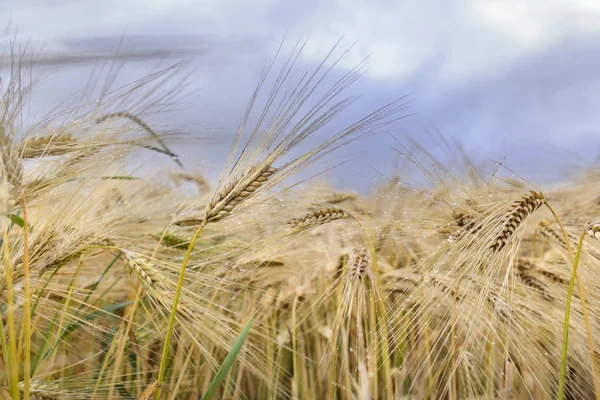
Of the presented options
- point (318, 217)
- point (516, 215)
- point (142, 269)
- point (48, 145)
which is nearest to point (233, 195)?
point (142, 269)

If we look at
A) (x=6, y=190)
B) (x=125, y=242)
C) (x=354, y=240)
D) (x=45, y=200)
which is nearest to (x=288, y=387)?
(x=354, y=240)

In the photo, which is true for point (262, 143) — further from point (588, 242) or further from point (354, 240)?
point (588, 242)

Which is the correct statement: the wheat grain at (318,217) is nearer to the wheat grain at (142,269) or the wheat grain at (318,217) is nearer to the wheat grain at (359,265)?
the wheat grain at (359,265)

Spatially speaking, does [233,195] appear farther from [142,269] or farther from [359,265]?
[359,265]

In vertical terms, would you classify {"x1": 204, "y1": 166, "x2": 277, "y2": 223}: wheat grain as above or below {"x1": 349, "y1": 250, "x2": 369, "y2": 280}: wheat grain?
above

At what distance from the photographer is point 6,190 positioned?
105 cm

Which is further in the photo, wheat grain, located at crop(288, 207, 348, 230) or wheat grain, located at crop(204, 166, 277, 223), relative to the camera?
wheat grain, located at crop(288, 207, 348, 230)

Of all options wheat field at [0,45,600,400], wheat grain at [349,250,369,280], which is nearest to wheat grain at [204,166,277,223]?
wheat field at [0,45,600,400]

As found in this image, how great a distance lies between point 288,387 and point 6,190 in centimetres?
112

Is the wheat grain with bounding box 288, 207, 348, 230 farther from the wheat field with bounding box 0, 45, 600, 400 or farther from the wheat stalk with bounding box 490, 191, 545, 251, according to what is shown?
the wheat stalk with bounding box 490, 191, 545, 251

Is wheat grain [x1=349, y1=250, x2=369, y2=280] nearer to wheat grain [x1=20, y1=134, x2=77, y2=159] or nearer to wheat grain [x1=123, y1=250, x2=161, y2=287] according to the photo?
wheat grain [x1=123, y1=250, x2=161, y2=287]

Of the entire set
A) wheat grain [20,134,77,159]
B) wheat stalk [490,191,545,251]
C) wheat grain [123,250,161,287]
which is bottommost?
wheat grain [123,250,161,287]

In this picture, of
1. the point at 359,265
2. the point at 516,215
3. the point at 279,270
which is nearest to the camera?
the point at 516,215

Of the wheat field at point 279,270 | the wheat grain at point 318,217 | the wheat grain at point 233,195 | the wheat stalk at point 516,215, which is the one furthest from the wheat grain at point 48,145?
the wheat stalk at point 516,215
